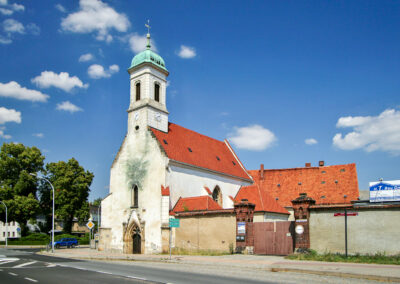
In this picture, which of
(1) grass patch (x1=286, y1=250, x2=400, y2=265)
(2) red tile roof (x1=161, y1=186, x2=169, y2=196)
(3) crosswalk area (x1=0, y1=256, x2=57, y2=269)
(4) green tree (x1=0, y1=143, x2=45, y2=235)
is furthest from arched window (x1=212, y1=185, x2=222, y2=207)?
(4) green tree (x1=0, y1=143, x2=45, y2=235)

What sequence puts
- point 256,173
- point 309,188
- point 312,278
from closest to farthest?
point 312,278
point 309,188
point 256,173

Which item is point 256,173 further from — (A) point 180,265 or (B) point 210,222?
(A) point 180,265

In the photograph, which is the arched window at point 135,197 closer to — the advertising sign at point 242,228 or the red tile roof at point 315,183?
the advertising sign at point 242,228

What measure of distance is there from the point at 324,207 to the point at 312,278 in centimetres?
852

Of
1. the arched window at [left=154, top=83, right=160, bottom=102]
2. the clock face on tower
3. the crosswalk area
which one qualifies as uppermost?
the arched window at [left=154, top=83, right=160, bottom=102]

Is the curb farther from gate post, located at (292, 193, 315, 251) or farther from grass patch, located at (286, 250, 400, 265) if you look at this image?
gate post, located at (292, 193, 315, 251)

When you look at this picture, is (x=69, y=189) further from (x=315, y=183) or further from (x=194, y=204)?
(x=315, y=183)

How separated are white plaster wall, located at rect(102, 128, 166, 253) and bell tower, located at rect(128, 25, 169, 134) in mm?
1297

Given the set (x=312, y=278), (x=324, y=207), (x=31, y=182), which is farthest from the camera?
(x=31, y=182)

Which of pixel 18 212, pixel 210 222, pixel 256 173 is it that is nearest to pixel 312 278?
pixel 210 222

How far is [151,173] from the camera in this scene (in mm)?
33875

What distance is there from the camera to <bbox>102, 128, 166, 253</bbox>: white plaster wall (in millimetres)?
32594

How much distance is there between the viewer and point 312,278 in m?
13.1

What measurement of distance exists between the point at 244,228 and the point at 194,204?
294 inches
